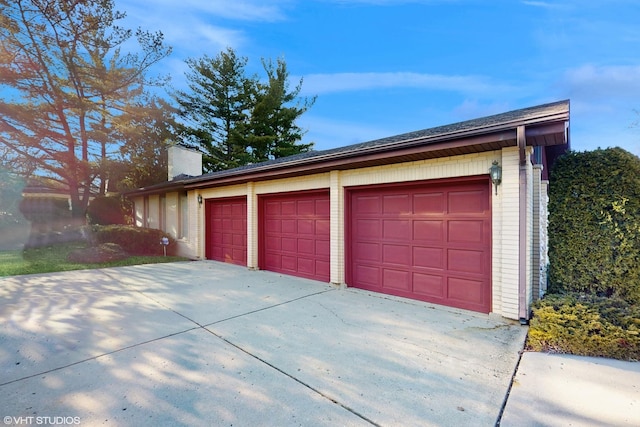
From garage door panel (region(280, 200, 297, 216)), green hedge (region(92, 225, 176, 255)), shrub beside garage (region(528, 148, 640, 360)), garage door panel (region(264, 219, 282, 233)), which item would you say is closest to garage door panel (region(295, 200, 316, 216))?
garage door panel (region(280, 200, 297, 216))

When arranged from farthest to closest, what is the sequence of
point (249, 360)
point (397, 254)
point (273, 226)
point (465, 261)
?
1. point (273, 226)
2. point (397, 254)
3. point (465, 261)
4. point (249, 360)

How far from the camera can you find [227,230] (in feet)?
32.0

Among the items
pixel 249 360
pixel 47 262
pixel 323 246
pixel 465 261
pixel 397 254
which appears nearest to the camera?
pixel 249 360

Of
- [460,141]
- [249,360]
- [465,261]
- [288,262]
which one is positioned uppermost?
[460,141]

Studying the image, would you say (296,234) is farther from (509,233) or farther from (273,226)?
(509,233)

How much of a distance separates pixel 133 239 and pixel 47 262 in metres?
2.71

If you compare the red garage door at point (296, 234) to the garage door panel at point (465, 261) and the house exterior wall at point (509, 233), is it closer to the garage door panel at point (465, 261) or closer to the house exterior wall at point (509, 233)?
the garage door panel at point (465, 261)

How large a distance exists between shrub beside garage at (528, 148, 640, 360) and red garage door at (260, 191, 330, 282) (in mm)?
4225

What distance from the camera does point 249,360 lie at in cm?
311

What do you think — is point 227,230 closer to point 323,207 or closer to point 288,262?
point 288,262

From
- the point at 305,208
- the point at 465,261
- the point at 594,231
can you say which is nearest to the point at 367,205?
the point at 305,208

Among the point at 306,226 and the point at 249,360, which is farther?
the point at 306,226

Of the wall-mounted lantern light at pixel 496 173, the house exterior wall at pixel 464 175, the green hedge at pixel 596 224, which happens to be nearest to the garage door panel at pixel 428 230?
the house exterior wall at pixel 464 175

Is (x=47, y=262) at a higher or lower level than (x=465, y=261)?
lower
